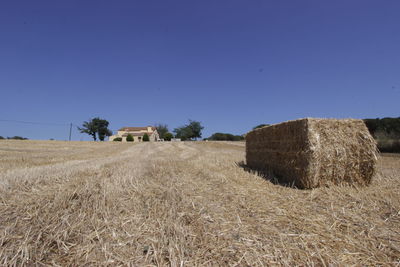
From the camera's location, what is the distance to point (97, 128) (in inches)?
2694

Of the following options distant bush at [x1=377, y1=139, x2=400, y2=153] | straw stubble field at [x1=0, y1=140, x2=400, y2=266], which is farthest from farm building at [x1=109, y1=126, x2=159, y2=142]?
straw stubble field at [x1=0, y1=140, x2=400, y2=266]

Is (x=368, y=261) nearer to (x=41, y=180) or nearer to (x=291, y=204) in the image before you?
(x=291, y=204)

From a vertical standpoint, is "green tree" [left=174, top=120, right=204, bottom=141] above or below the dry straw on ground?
above

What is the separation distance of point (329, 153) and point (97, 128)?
77338 millimetres

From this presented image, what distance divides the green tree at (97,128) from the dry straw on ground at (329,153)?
7665 cm

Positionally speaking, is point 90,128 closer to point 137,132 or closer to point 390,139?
point 137,132

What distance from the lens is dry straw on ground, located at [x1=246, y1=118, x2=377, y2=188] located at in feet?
12.4

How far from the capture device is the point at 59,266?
1434 mm

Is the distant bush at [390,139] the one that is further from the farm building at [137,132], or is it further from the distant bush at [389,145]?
the farm building at [137,132]

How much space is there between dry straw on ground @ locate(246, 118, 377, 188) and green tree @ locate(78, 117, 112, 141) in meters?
76.7

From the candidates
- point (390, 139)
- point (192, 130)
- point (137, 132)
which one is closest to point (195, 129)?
point (192, 130)

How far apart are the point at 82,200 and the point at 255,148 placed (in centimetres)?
553

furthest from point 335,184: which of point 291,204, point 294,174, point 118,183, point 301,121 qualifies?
point 118,183

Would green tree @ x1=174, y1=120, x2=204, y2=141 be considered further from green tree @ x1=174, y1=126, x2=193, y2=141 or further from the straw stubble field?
the straw stubble field
